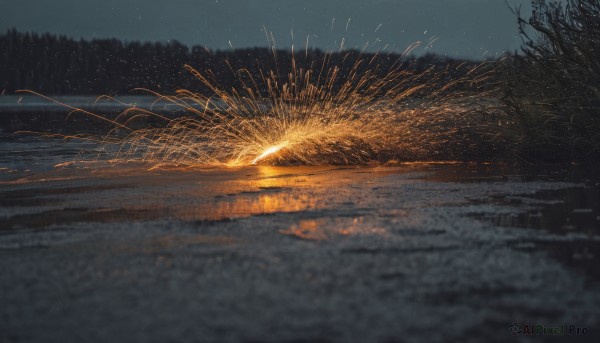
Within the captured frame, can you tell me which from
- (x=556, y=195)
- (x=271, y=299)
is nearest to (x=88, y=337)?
(x=271, y=299)

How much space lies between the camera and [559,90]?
16.1m

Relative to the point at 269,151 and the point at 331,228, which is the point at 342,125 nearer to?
the point at 269,151

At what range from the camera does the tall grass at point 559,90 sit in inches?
595

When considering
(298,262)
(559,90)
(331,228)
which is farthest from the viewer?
(559,90)

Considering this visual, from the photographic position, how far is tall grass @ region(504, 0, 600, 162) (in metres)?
15.1

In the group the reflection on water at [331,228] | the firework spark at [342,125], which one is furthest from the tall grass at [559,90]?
the reflection on water at [331,228]

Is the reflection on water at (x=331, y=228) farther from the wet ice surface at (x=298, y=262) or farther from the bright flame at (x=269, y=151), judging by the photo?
the bright flame at (x=269, y=151)

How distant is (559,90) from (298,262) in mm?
10800

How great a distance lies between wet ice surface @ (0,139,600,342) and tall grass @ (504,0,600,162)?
11.0ft

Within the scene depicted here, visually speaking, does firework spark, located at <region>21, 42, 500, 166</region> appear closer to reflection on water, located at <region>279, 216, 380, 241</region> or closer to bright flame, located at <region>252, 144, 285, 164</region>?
bright flame, located at <region>252, 144, 285, 164</region>

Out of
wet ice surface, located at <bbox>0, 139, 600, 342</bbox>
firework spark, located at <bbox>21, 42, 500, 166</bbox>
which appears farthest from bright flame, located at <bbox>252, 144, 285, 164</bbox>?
wet ice surface, located at <bbox>0, 139, 600, 342</bbox>

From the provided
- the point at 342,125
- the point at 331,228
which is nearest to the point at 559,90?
the point at 342,125

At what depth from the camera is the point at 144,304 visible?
17.6 feet

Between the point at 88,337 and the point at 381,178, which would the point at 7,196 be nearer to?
the point at 381,178
